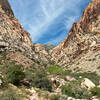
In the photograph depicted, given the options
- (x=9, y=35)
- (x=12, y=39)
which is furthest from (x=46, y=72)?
(x=9, y=35)

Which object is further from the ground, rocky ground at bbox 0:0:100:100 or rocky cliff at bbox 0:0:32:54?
rocky cliff at bbox 0:0:32:54

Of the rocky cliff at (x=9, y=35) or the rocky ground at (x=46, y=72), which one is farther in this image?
the rocky cliff at (x=9, y=35)

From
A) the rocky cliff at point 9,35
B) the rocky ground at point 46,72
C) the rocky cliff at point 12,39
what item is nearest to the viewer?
the rocky ground at point 46,72

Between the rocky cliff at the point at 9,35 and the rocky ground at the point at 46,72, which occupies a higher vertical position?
the rocky cliff at the point at 9,35

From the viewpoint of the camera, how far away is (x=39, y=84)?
510 inches

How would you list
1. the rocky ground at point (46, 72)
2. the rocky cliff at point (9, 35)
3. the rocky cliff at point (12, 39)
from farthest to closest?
the rocky cliff at point (9, 35) → the rocky cliff at point (12, 39) → the rocky ground at point (46, 72)

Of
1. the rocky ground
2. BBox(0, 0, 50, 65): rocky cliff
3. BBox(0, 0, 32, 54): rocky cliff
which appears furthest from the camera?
BBox(0, 0, 32, 54): rocky cliff

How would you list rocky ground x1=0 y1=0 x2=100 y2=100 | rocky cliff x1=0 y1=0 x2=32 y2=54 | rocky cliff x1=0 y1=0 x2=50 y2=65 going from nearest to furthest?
1. rocky ground x1=0 y1=0 x2=100 y2=100
2. rocky cliff x1=0 y1=0 x2=50 y2=65
3. rocky cliff x1=0 y1=0 x2=32 y2=54

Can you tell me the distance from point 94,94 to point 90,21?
49.1m

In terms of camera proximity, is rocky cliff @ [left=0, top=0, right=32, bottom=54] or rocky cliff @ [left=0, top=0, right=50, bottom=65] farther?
rocky cliff @ [left=0, top=0, right=32, bottom=54]

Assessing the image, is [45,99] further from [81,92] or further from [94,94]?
[94,94]

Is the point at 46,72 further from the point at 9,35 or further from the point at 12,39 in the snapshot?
the point at 9,35

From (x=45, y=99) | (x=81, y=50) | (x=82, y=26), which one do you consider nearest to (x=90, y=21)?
(x=82, y=26)

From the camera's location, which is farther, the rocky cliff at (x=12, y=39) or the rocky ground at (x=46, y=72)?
the rocky cliff at (x=12, y=39)
